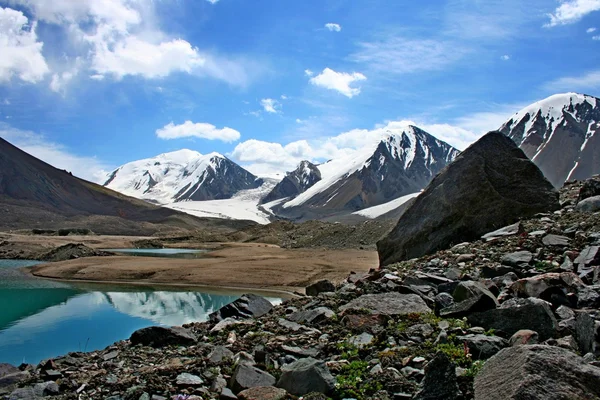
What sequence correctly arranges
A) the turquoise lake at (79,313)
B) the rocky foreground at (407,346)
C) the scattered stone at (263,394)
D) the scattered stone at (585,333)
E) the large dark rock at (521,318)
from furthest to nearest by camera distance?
1. the turquoise lake at (79,313)
2. the large dark rock at (521,318)
3. the scattered stone at (263,394)
4. the scattered stone at (585,333)
5. the rocky foreground at (407,346)

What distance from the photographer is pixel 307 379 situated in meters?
6.18

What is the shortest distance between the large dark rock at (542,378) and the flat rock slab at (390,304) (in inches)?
167

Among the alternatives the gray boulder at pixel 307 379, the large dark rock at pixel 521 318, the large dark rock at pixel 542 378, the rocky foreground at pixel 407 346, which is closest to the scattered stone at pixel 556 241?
the rocky foreground at pixel 407 346

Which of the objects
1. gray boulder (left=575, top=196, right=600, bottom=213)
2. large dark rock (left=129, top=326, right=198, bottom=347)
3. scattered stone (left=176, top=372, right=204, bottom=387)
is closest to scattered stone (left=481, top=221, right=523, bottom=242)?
gray boulder (left=575, top=196, right=600, bottom=213)

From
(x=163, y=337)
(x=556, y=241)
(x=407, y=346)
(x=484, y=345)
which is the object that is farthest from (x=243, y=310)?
(x=484, y=345)

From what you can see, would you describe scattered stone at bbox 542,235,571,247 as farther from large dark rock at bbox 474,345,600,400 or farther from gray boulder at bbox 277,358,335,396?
gray boulder at bbox 277,358,335,396

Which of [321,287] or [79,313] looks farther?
[79,313]

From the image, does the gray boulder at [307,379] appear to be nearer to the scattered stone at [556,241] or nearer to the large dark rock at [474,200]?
the scattered stone at [556,241]

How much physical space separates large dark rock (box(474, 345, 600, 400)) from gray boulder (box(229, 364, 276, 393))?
3.15 meters

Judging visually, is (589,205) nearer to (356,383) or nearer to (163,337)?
(356,383)

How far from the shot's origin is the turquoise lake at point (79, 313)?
1914 cm

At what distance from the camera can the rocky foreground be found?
5.01 m

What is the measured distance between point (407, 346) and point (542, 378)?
3.00 m

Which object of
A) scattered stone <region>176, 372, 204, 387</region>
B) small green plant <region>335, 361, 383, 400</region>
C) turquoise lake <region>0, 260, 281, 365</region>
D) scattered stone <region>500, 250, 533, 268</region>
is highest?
scattered stone <region>500, 250, 533, 268</region>
